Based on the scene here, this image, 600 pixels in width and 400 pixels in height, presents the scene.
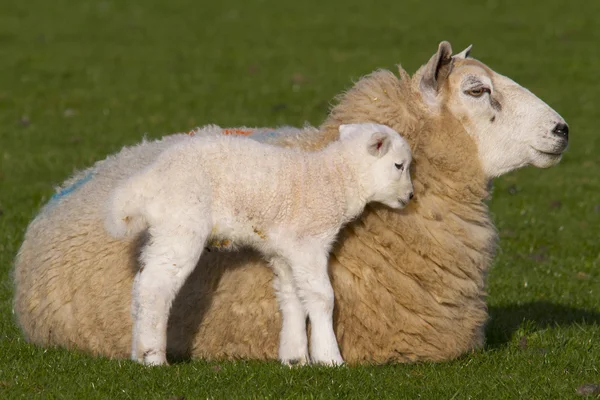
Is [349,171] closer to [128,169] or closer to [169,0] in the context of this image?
[128,169]

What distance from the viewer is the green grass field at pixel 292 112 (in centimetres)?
620

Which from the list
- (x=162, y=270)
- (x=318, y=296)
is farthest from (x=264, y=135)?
(x=162, y=270)

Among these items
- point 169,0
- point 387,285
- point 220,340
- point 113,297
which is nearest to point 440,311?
point 387,285

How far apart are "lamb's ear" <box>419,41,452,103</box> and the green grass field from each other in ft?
5.35

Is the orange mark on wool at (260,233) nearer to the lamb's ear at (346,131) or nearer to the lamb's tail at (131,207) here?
the lamb's tail at (131,207)

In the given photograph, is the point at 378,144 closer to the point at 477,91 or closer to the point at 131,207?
the point at 477,91

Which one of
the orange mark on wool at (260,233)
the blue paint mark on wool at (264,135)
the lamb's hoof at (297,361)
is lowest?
the lamb's hoof at (297,361)

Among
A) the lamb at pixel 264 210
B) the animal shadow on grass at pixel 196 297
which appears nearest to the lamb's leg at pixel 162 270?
the lamb at pixel 264 210

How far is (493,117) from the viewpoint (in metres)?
7.02

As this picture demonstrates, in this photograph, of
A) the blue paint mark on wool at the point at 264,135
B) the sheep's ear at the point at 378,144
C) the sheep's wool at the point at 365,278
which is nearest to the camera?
the sheep's ear at the point at 378,144

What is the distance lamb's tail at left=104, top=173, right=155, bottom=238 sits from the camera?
609 cm

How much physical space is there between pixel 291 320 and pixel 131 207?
1.14m

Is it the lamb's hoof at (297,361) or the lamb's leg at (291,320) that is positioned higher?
the lamb's leg at (291,320)

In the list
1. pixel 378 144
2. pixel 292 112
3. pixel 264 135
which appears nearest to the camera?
pixel 378 144
